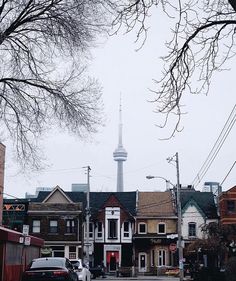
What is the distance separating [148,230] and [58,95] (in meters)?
→ 56.2

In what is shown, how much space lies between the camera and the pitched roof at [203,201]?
7390 cm

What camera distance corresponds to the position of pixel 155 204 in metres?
75.4

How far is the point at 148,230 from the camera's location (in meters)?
72.4

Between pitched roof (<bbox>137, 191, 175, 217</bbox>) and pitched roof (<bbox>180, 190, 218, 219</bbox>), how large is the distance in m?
1.81

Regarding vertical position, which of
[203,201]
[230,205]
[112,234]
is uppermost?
[203,201]

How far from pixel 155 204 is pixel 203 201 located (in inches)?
250

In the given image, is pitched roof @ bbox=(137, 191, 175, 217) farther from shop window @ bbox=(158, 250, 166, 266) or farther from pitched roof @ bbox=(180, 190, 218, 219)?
shop window @ bbox=(158, 250, 166, 266)

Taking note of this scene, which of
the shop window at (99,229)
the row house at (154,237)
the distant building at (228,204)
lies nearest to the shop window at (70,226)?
the shop window at (99,229)

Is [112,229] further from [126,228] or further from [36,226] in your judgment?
[36,226]

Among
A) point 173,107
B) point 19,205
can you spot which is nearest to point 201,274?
point 173,107

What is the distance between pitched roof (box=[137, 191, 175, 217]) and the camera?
73.4 metres

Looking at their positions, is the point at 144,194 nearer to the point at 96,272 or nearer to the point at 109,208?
the point at 109,208

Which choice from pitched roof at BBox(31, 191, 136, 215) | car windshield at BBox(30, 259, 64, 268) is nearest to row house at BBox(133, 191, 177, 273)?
pitched roof at BBox(31, 191, 136, 215)

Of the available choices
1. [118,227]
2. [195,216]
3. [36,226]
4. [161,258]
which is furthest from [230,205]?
[36,226]
